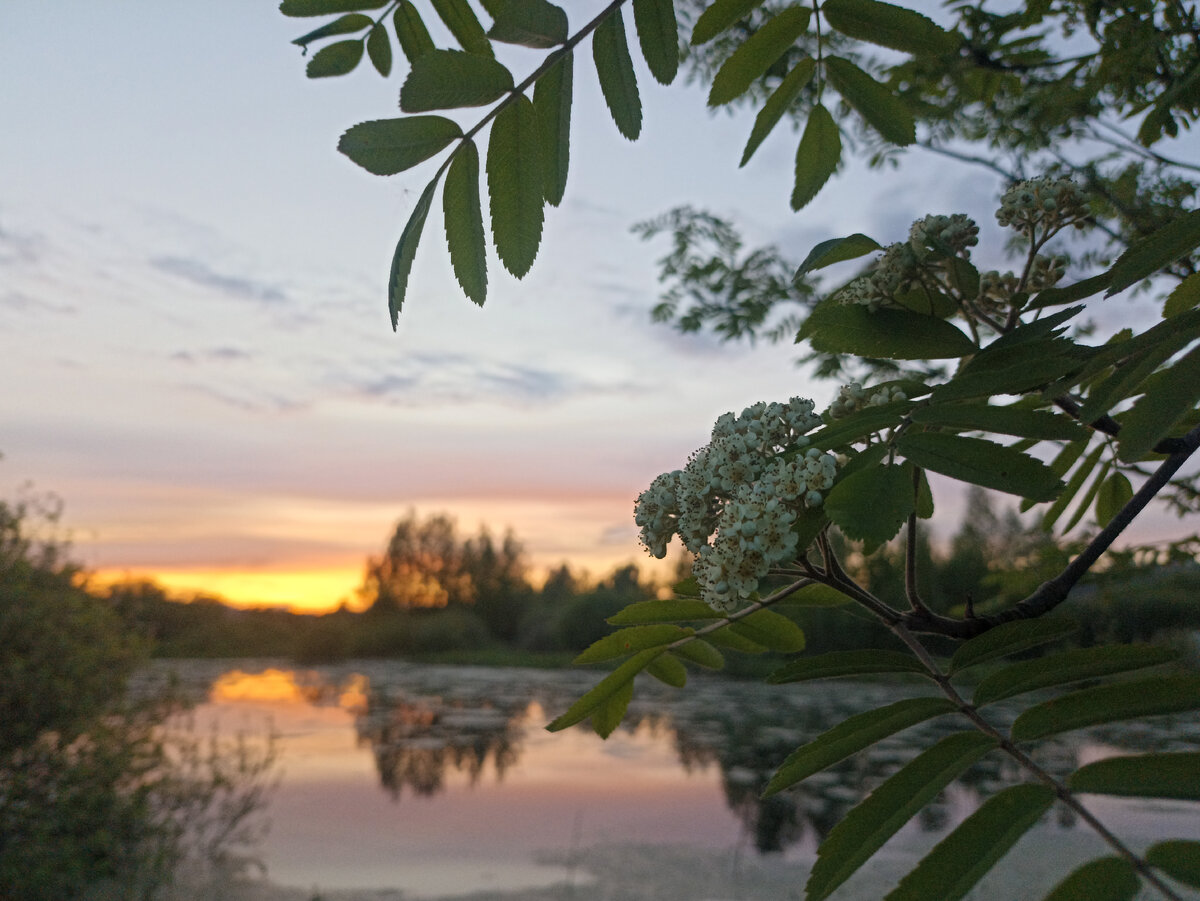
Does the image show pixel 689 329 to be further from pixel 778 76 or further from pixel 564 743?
pixel 564 743

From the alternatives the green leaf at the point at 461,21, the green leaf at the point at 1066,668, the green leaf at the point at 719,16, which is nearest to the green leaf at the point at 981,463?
the green leaf at the point at 1066,668

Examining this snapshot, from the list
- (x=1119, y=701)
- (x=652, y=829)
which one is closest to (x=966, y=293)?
(x=1119, y=701)

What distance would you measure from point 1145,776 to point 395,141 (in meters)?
0.77

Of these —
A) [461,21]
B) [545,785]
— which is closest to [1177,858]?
[461,21]

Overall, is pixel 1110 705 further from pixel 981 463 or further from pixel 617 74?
pixel 617 74

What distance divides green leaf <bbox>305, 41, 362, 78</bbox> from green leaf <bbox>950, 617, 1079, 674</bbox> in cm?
96

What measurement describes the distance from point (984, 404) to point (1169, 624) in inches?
147

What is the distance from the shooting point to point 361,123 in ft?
2.48

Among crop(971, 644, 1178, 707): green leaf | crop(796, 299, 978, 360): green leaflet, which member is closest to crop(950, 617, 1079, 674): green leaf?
crop(971, 644, 1178, 707): green leaf

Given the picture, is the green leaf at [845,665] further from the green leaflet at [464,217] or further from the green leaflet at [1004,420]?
the green leaflet at [464,217]

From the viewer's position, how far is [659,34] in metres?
0.89

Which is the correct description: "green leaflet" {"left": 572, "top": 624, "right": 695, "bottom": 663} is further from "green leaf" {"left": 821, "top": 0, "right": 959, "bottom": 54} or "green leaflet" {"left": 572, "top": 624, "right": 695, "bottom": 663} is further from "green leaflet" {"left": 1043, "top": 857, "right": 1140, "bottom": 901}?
"green leaf" {"left": 821, "top": 0, "right": 959, "bottom": 54}

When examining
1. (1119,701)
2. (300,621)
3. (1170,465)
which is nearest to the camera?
(1119,701)

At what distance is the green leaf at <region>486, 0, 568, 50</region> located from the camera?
0.77 m
